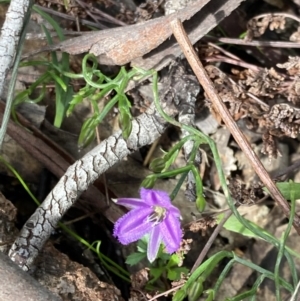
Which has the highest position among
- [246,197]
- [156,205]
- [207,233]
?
[156,205]

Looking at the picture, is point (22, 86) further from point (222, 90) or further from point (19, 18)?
point (222, 90)

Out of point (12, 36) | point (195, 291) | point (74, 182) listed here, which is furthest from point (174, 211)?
point (12, 36)

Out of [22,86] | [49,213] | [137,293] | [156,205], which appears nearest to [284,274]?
[137,293]

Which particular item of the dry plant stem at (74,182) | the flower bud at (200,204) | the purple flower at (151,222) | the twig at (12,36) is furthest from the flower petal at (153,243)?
the twig at (12,36)

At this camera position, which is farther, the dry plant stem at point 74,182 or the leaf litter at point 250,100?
the leaf litter at point 250,100

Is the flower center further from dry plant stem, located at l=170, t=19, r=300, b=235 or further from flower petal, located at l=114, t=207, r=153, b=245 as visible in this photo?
dry plant stem, located at l=170, t=19, r=300, b=235

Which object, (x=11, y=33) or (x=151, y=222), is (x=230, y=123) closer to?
(x=151, y=222)

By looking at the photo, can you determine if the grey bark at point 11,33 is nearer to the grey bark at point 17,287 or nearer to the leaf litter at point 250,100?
the leaf litter at point 250,100
